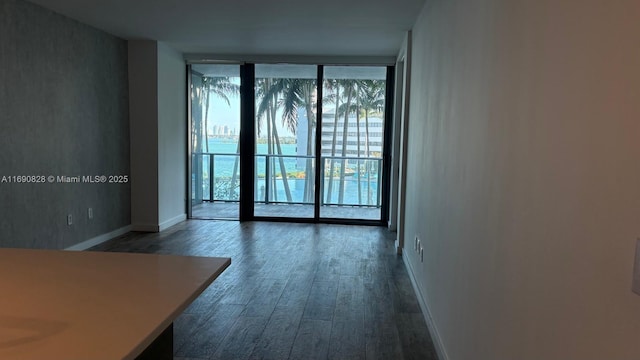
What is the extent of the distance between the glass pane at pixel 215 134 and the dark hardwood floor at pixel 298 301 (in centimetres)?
162

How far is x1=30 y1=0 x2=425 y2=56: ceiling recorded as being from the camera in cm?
392

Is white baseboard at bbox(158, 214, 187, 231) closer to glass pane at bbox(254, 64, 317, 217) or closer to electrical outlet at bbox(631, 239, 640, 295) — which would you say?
glass pane at bbox(254, 64, 317, 217)

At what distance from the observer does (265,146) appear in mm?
6852

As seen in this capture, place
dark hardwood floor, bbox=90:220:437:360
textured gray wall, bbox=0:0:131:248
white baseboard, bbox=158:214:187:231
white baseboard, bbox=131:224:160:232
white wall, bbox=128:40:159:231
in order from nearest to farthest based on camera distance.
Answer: dark hardwood floor, bbox=90:220:437:360, textured gray wall, bbox=0:0:131:248, white wall, bbox=128:40:159:231, white baseboard, bbox=131:224:160:232, white baseboard, bbox=158:214:187:231

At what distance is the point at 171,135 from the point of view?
20.0 feet

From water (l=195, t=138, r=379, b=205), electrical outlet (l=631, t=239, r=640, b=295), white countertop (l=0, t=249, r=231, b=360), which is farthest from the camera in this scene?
water (l=195, t=138, r=379, b=205)

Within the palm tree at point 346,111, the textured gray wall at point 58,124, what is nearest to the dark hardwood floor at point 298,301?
the textured gray wall at point 58,124

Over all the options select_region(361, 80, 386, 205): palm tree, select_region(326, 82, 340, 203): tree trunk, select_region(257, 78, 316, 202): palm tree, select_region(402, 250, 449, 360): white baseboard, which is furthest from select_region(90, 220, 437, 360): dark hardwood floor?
select_region(361, 80, 386, 205): palm tree

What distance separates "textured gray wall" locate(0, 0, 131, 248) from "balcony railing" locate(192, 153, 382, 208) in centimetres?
182

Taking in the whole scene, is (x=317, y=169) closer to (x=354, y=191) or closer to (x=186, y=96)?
(x=354, y=191)

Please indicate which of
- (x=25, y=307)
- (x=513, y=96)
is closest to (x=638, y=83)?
(x=513, y=96)

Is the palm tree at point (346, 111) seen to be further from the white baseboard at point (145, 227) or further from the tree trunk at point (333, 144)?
the white baseboard at point (145, 227)

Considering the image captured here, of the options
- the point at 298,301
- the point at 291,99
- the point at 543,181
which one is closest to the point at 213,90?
the point at 291,99

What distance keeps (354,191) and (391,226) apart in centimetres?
89
